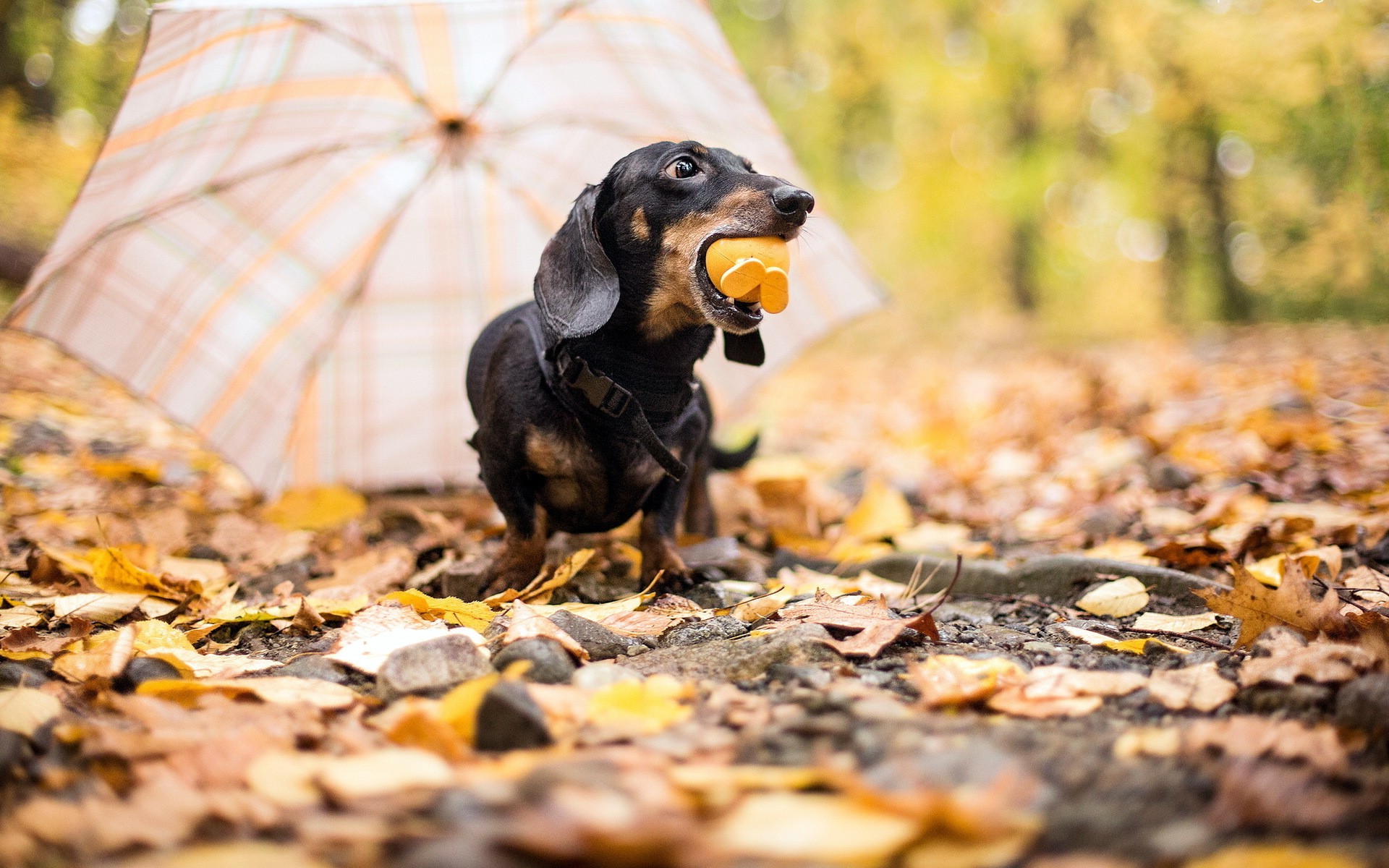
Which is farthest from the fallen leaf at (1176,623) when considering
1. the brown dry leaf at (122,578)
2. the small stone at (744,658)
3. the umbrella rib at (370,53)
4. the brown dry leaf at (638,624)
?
the umbrella rib at (370,53)

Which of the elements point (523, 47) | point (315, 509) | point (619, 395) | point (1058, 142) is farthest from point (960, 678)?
point (1058, 142)

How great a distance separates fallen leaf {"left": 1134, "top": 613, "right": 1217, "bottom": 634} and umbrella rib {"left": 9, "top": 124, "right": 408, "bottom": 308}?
9.68ft

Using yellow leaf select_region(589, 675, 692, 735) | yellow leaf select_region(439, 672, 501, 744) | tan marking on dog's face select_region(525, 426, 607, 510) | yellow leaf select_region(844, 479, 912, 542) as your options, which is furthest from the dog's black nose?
yellow leaf select_region(844, 479, 912, 542)

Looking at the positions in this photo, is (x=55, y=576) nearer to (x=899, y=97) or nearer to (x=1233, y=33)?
(x=1233, y=33)

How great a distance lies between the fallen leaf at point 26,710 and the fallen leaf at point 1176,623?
200 centimetres

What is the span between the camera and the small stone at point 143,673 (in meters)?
1.60

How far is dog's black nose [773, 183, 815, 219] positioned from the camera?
2.04m

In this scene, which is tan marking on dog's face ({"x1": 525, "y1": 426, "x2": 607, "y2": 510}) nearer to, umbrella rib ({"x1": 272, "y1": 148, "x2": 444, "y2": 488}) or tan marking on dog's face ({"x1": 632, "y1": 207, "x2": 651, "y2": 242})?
tan marking on dog's face ({"x1": 632, "y1": 207, "x2": 651, "y2": 242})

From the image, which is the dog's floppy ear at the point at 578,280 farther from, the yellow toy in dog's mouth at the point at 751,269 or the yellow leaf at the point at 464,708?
the yellow leaf at the point at 464,708

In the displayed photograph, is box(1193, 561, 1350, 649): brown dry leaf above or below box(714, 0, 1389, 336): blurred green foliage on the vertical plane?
below

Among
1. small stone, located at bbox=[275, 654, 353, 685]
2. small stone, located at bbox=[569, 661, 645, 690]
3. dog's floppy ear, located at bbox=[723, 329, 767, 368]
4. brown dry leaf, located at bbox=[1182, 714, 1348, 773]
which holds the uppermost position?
dog's floppy ear, located at bbox=[723, 329, 767, 368]

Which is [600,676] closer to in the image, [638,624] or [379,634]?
[638,624]

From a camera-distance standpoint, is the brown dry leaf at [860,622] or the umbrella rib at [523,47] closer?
the brown dry leaf at [860,622]

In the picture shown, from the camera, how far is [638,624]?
77.1 inches
